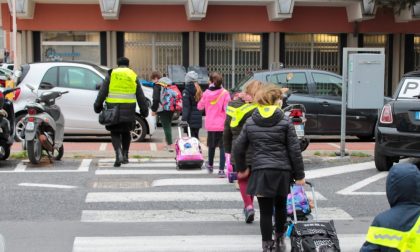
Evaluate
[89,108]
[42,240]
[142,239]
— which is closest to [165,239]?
[142,239]

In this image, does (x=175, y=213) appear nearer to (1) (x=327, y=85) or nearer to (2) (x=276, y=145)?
(2) (x=276, y=145)

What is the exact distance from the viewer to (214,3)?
2352 centimetres

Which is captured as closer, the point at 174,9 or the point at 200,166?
the point at 200,166

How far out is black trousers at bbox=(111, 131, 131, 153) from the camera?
10742 mm

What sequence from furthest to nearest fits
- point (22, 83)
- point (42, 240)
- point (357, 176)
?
point (22, 83) → point (357, 176) → point (42, 240)

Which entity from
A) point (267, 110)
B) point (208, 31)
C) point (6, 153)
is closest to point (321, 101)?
point (6, 153)

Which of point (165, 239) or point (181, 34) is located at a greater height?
point (181, 34)

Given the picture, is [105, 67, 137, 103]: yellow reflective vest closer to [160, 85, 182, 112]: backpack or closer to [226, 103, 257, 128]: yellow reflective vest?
[160, 85, 182, 112]: backpack

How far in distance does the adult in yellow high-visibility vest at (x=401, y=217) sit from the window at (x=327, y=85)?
35.9ft

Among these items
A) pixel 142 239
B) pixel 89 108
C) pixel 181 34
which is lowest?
pixel 142 239

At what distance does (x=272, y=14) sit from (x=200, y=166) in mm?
13822

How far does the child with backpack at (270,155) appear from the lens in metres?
5.75

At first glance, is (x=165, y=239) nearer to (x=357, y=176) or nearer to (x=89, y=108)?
(x=357, y=176)

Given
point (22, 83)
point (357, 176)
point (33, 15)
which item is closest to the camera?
point (357, 176)
